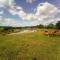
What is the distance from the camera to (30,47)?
16.6 feet

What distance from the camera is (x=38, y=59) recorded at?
461 cm

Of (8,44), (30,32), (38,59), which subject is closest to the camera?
(38,59)

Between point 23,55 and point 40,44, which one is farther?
point 40,44

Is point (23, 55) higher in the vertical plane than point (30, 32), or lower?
lower

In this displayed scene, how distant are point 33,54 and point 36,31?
128 centimetres

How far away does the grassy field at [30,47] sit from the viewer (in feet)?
15.4

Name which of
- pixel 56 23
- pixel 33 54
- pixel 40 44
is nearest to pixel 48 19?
pixel 56 23

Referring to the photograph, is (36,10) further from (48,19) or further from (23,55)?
(23,55)

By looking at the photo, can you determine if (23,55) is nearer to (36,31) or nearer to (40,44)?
→ (40,44)

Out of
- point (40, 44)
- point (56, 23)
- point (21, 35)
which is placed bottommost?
point (40, 44)

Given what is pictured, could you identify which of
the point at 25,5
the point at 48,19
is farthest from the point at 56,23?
the point at 25,5

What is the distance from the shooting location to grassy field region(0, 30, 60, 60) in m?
4.70

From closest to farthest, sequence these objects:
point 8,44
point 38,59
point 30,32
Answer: point 38,59 → point 8,44 → point 30,32

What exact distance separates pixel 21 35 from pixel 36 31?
75 centimetres
